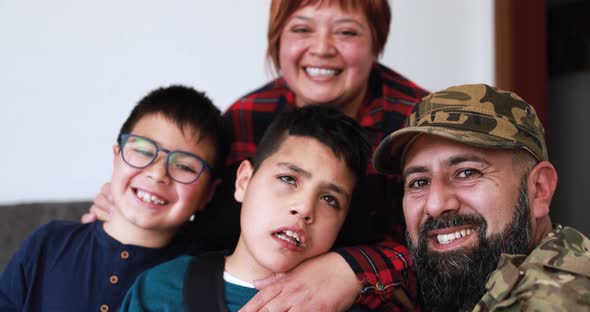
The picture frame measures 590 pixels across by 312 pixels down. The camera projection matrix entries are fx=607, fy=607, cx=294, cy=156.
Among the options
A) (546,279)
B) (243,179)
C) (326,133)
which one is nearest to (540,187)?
(546,279)

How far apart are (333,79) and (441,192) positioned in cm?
69

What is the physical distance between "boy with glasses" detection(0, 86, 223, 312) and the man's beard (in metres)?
0.76

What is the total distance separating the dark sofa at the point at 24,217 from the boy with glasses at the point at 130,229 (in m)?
0.58

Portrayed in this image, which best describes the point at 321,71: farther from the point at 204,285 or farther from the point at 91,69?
the point at 91,69

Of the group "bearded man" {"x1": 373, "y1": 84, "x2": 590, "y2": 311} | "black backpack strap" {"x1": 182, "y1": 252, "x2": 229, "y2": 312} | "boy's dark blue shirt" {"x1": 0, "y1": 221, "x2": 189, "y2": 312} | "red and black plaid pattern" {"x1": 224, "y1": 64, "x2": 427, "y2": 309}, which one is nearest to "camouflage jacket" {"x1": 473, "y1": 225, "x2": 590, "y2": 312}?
"bearded man" {"x1": 373, "y1": 84, "x2": 590, "y2": 311}

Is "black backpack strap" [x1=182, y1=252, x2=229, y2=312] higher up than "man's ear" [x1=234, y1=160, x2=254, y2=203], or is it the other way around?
"man's ear" [x1=234, y1=160, x2=254, y2=203]

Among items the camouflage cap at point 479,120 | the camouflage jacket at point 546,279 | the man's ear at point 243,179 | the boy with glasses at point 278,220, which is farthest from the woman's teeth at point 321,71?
the camouflage jacket at point 546,279

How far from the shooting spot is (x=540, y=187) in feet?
4.43

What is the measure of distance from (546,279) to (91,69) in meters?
2.24

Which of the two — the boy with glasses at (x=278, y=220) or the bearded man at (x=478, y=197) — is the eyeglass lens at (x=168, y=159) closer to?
the boy with glasses at (x=278, y=220)

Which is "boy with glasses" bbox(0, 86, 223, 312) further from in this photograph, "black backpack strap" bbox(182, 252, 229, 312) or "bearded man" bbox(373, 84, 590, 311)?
"bearded man" bbox(373, 84, 590, 311)

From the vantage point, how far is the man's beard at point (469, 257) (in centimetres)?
128

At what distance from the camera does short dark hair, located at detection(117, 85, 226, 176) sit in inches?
72.3

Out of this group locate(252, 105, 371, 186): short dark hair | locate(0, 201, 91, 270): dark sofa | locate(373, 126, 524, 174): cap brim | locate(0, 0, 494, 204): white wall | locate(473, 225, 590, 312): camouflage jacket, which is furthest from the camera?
locate(0, 0, 494, 204): white wall
